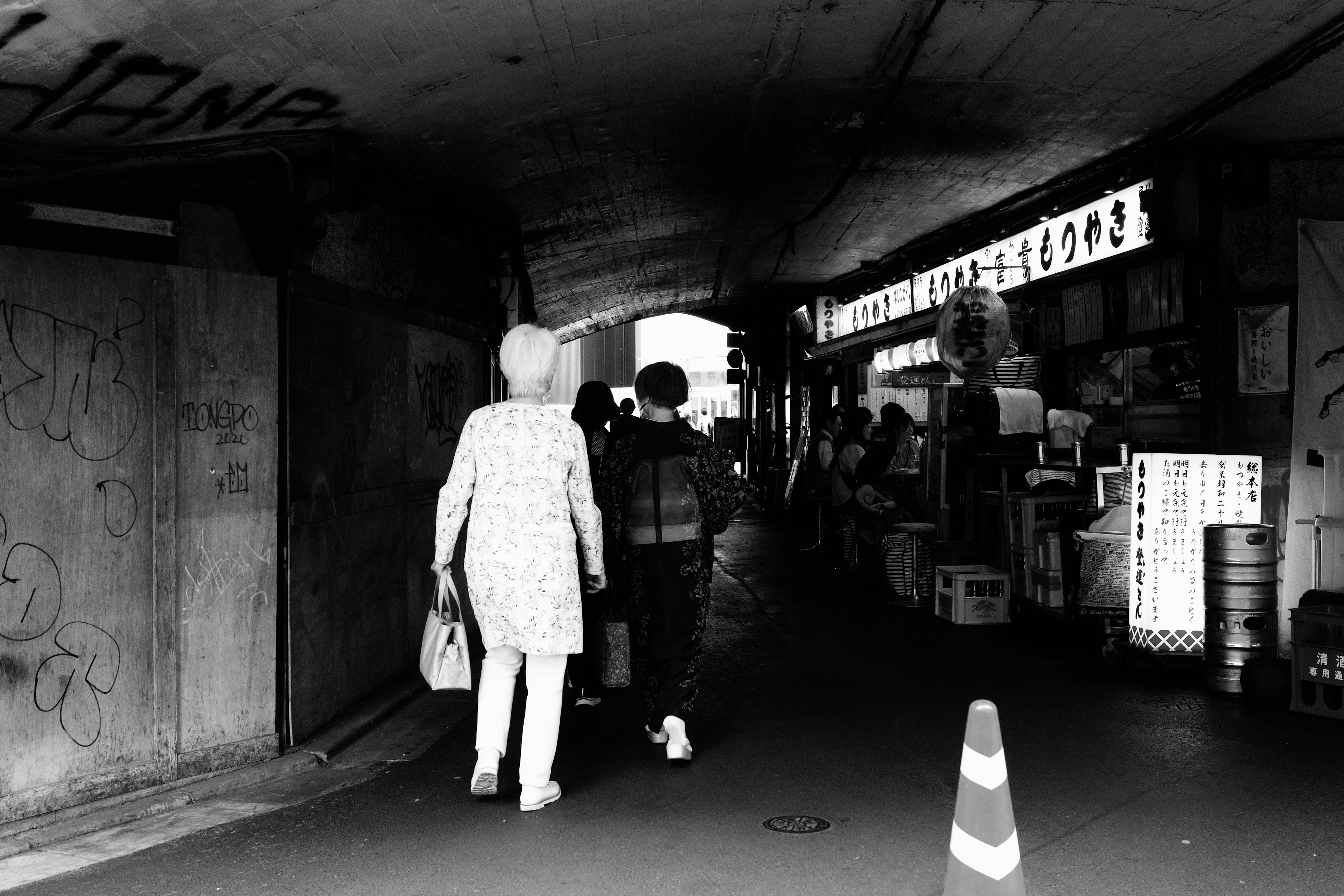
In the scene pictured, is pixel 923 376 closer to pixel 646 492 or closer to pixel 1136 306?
pixel 1136 306

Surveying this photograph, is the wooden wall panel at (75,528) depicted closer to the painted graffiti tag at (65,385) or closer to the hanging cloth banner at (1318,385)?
the painted graffiti tag at (65,385)

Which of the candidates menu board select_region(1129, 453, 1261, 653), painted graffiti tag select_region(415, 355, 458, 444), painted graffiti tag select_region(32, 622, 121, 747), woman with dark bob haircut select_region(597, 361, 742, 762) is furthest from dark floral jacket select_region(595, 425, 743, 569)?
menu board select_region(1129, 453, 1261, 653)

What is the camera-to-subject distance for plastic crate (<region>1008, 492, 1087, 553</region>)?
9.05 meters

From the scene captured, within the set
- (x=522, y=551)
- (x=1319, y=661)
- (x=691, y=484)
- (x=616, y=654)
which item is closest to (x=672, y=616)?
(x=616, y=654)

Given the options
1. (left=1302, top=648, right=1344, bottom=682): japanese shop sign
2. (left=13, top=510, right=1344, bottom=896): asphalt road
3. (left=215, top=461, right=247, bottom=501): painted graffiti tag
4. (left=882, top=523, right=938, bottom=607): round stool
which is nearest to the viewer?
(left=13, top=510, right=1344, bottom=896): asphalt road

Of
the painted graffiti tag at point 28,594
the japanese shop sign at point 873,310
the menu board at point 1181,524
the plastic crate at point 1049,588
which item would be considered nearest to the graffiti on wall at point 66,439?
the painted graffiti tag at point 28,594

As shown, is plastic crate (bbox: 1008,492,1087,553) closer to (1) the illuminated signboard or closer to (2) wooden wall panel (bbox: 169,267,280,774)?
(1) the illuminated signboard

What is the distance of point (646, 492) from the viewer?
19.0 feet

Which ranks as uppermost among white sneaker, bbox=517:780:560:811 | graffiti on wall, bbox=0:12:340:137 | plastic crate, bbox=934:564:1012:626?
graffiti on wall, bbox=0:12:340:137

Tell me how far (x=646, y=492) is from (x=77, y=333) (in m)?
2.78

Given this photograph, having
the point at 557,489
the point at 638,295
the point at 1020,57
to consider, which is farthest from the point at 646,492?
the point at 638,295

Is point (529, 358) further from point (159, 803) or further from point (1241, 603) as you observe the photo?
point (1241, 603)

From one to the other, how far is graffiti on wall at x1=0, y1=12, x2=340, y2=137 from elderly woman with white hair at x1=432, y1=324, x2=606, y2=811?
1760 mm

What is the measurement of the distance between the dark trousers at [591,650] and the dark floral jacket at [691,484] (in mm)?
324
